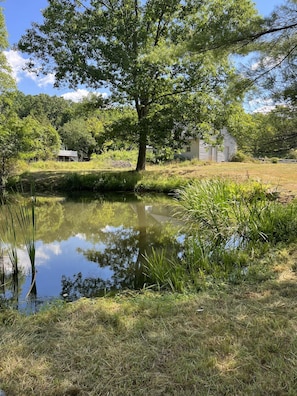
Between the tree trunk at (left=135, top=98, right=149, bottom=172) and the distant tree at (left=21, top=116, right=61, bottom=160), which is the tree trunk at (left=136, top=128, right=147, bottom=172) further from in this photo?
the distant tree at (left=21, top=116, right=61, bottom=160)

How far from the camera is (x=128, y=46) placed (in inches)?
526

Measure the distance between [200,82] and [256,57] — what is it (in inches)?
387

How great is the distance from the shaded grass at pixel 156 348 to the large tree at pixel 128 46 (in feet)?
36.9

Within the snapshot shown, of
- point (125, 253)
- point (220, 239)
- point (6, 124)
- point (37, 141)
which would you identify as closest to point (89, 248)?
point (125, 253)

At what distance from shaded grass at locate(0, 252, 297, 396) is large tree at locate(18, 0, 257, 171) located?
11.2 meters

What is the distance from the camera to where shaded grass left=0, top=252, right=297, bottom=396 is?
72.7 inches

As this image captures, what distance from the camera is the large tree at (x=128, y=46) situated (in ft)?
42.5

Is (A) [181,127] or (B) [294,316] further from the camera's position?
(A) [181,127]

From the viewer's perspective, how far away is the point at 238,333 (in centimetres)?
237

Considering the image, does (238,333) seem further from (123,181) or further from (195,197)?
(123,181)

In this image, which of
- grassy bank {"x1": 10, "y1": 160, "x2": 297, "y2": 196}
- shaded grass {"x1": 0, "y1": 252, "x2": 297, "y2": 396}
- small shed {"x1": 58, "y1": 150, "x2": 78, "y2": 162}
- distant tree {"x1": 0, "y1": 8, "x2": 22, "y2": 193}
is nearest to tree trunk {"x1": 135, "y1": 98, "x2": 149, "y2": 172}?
grassy bank {"x1": 10, "y1": 160, "x2": 297, "y2": 196}

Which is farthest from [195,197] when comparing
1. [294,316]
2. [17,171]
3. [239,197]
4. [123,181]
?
[17,171]

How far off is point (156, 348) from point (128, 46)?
43.4 ft

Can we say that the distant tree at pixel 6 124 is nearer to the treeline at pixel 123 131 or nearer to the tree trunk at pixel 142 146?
the treeline at pixel 123 131
